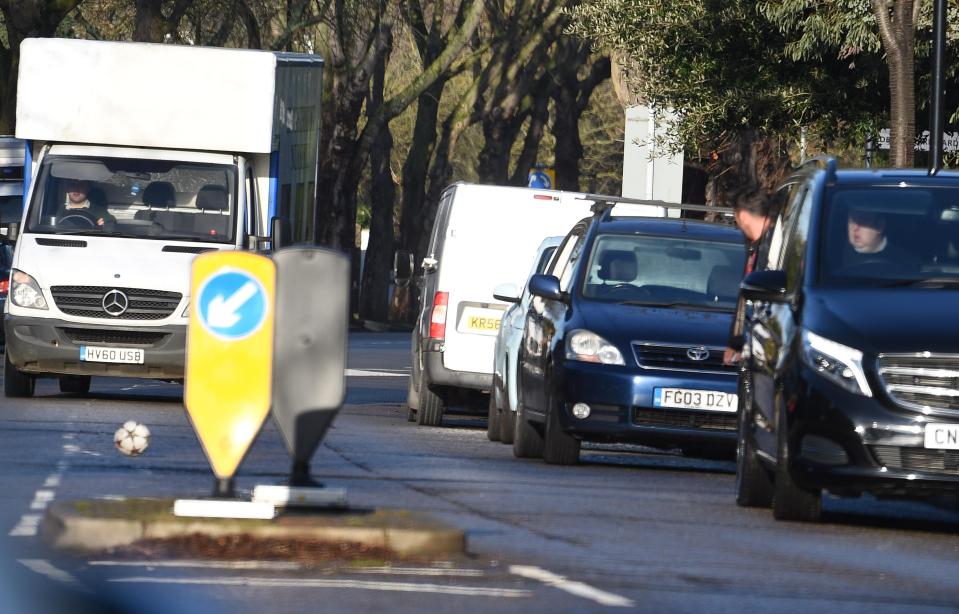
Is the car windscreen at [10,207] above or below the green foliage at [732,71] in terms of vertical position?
below

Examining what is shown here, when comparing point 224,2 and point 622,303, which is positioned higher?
point 224,2

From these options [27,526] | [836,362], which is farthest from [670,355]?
[27,526]

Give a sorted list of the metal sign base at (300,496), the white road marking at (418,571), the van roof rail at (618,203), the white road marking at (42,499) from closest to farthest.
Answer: the white road marking at (418,571) < the metal sign base at (300,496) < the white road marking at (42,499) < the van roof rail at (618,203)

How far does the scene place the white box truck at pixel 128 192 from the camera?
18.5 m

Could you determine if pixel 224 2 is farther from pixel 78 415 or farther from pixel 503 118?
pixel 78 415

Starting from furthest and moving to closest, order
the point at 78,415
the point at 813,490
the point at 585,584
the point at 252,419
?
the point at 78,415, the point at 813,490, the point at 252,419, the point at 585,584

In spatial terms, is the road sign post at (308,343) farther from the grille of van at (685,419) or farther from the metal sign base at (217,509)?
the grille of van at (685,419)

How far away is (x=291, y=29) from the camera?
1623 inches

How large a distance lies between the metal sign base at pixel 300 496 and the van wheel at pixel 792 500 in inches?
92.2

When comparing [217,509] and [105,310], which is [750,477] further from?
[105,310]

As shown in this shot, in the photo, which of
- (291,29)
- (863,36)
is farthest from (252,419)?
(291,29)

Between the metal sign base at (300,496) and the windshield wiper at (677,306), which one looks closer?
the metal sign base at (300,496)

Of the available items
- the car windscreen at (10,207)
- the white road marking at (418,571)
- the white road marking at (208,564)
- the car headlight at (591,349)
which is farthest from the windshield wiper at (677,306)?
the car windscreen at (10,207)

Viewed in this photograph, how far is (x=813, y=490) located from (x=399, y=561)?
284cm
